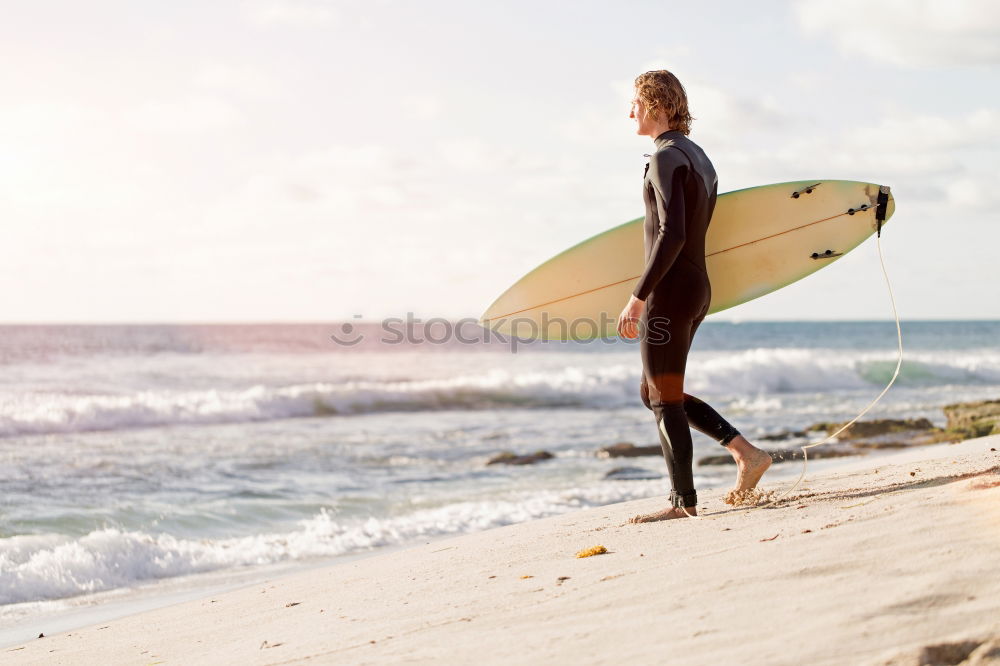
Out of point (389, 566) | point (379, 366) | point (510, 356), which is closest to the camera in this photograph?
point (389, 566)

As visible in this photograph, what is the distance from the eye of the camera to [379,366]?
27188 millimetres

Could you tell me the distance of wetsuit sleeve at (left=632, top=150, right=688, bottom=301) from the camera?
3.08 metres

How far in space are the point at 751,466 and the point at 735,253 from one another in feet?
4.18

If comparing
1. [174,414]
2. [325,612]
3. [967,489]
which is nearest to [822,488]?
[967,489]

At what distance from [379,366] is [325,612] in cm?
2453

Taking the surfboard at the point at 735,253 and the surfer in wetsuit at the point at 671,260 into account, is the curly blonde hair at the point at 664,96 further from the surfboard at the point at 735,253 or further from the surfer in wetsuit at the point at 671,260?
the surfboard at the point at 735,253

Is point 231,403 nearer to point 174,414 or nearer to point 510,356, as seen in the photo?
point 174,414

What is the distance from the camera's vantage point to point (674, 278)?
3189mm

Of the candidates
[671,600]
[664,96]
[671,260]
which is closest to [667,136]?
[664,96]

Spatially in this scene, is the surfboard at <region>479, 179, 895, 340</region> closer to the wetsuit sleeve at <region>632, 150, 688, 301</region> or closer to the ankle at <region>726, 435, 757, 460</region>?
the ankle at <region>726, 435, 757, 460</region>

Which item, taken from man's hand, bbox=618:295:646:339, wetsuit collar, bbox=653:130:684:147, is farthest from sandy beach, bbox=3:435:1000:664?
wetsuit collar, bbox=653:130:684:147

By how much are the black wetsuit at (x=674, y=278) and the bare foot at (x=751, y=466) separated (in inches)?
10.8

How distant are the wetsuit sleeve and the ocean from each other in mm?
2972

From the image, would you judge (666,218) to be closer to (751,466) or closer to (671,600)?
(751,466)
